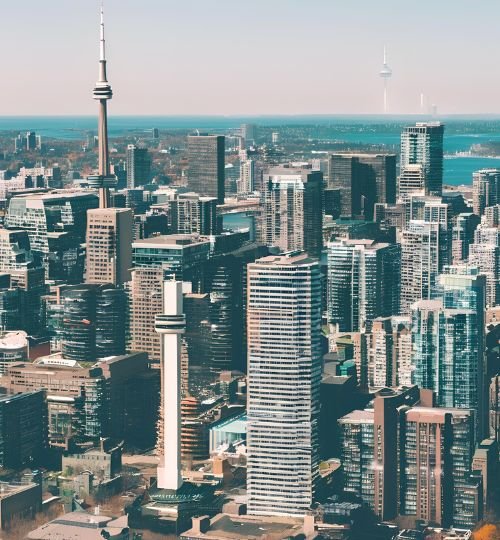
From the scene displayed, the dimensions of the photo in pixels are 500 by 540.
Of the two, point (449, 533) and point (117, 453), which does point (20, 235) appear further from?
point (449, 533)

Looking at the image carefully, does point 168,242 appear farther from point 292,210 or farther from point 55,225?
point 292,210

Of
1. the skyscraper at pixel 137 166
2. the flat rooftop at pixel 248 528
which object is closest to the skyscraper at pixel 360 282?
the flat rooftop at pixel 248 528

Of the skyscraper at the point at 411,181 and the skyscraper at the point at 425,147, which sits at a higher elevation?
the skyscraper at the point at 425,147

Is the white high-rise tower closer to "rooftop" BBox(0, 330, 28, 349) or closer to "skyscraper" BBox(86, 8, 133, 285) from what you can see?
"rooftop" BBox(0, 330, 28, 349)

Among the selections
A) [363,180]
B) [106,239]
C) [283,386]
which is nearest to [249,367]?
[283,386]

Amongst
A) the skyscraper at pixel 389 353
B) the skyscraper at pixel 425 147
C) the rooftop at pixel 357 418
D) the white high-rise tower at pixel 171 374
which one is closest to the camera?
the white high-rise tower at pixel 171 374

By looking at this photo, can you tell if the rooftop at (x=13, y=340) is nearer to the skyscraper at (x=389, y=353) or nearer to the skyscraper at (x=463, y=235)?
the skyscraper at (x=389, y=353)

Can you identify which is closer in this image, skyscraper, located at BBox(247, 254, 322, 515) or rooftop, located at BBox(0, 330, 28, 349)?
skyscraper, located at BBox(247, 254, 322, 515)

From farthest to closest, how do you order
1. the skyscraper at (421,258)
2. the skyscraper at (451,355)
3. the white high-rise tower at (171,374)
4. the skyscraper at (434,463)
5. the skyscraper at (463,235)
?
the skyscraper at (463,235)
the skyscraper at (421,258)
the skyscraper at (451,355)
the white high-rise tower at (171,374)
the skyscraper at (434,463)

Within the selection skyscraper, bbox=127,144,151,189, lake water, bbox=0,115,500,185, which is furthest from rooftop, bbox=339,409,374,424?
skyscraper, bbox=127,144,151,189
